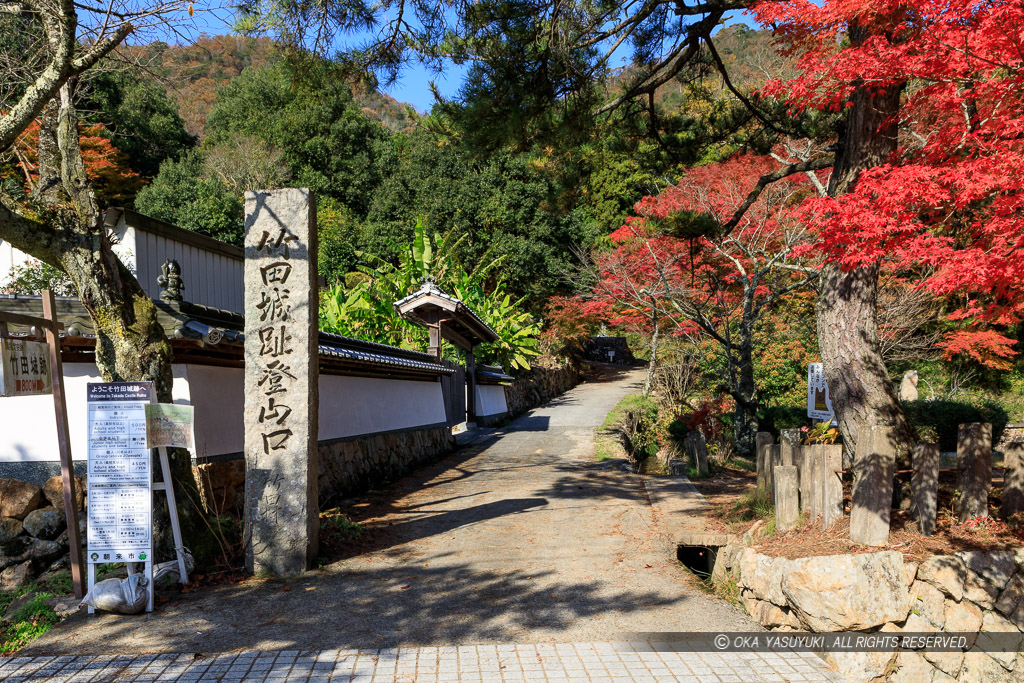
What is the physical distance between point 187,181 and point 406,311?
1703 cm

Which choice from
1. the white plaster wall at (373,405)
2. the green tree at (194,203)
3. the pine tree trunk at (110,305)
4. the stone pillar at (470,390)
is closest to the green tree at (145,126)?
the green tree at (194,203)

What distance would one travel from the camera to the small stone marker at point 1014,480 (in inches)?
232

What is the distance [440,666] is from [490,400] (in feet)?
55.8

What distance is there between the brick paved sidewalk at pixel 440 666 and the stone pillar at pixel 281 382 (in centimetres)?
169

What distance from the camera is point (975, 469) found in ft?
18.9

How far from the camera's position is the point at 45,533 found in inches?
278

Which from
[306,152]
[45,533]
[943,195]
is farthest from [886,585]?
[306,152]

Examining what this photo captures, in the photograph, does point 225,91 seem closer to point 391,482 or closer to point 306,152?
point 306,152

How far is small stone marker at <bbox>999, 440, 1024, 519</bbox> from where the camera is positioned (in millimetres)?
5895

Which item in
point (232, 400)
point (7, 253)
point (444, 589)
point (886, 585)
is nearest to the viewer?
point (886, 585)

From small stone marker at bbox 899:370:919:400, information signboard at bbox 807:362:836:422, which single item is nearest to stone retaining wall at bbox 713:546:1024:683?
information signboard at bbox 807:362:836:422

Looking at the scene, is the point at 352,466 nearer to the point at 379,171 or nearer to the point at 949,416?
the point at 949,416

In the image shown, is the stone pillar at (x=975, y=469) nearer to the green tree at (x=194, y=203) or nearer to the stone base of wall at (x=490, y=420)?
the stone base of wall at (x=490, y=420)

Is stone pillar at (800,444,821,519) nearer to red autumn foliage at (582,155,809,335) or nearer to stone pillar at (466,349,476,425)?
red autumn foliage at (582,155,809,335)
